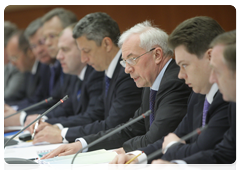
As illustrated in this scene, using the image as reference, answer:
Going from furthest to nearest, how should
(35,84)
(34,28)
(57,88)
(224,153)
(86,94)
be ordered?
(35,84) < (34,28) < (57,88) < (86,94) < (224,153)

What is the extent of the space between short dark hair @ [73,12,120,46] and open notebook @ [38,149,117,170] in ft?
3.92

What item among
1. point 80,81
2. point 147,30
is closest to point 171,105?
point 147,30

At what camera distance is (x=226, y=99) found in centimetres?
137

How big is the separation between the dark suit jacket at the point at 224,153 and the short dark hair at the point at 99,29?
1620 mm

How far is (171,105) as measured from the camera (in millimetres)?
1990

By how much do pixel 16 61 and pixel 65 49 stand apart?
2.18m

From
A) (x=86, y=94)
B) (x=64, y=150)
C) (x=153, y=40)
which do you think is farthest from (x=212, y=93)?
(x=86, y=94)

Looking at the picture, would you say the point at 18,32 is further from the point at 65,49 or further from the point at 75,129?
the point at 75,129

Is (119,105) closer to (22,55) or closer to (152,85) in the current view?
(152,85)

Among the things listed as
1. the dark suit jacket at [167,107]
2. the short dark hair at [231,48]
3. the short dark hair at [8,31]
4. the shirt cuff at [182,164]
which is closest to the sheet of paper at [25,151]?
the dark suit jacket at [167,107]

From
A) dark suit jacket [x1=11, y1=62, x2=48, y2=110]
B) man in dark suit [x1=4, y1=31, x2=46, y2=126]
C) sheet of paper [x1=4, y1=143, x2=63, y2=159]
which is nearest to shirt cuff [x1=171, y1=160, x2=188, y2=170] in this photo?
sheet of paper [x1=4, y1=143, x2=63, y2=159]

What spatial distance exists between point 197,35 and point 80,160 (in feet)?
3.00

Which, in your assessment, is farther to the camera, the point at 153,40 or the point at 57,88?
the point at 57,88

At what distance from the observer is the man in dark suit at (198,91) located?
1.56 metres
